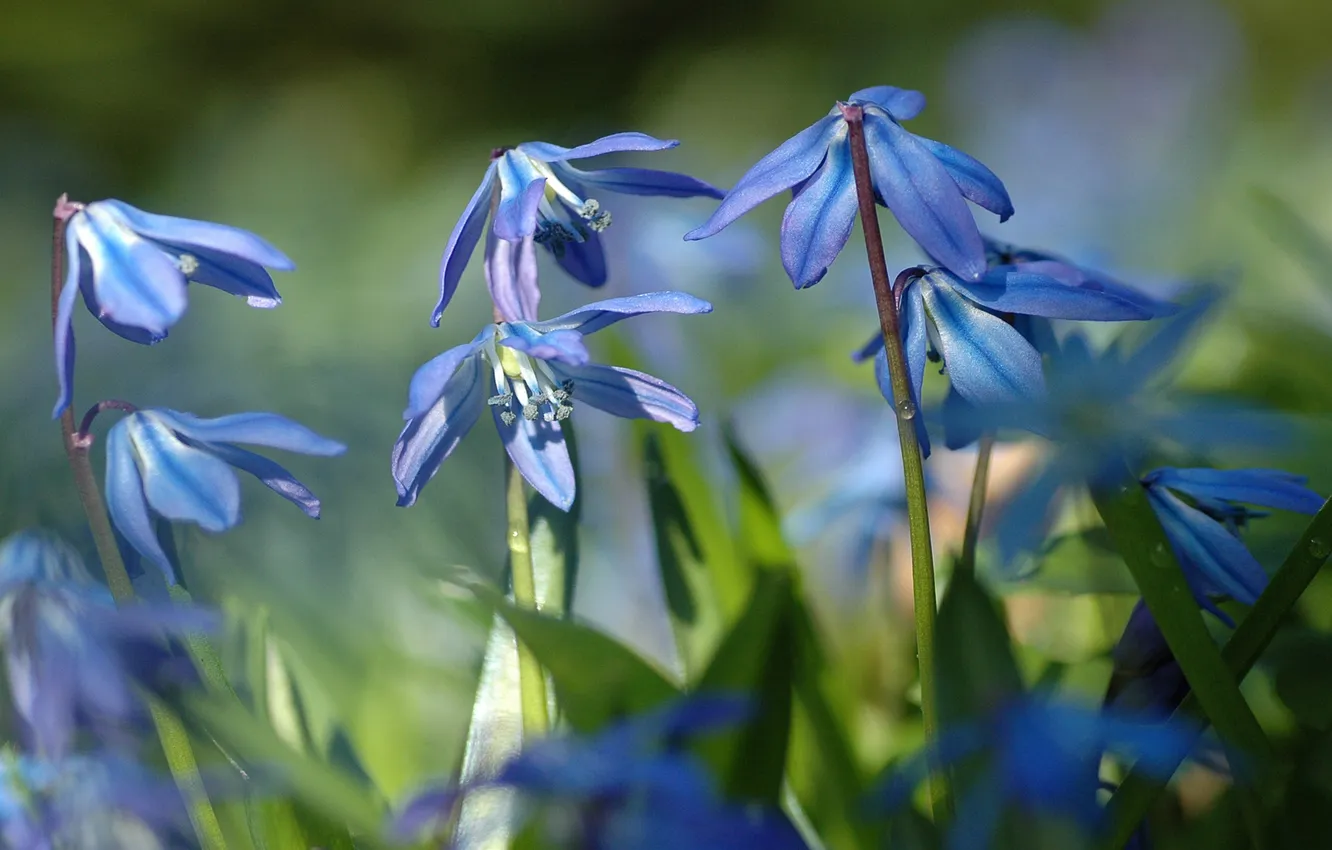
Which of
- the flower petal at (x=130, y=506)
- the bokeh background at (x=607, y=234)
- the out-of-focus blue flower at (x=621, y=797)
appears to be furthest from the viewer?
the bokeh background at (x=607, y=234)

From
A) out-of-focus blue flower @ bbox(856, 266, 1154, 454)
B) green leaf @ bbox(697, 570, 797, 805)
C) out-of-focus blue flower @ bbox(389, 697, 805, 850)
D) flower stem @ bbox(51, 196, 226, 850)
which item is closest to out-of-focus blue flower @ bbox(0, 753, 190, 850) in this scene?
flower stem @ bbox(51, 196, 226, 850)

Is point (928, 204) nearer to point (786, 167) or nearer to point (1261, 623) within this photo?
point (786, 167)

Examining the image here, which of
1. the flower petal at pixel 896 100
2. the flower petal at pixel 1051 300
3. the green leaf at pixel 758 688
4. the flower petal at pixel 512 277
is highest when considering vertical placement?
the flower petal at pixel 896 100

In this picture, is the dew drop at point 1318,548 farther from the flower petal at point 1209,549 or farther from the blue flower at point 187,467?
the blue flower at point 187,467

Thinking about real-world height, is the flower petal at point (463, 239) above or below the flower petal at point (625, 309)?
above

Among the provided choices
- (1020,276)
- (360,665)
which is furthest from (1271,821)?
(360,665)

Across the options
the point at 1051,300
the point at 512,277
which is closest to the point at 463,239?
the point at 512,277

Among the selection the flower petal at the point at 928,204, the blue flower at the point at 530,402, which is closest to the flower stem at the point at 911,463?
the flower petal at the point at 928,204

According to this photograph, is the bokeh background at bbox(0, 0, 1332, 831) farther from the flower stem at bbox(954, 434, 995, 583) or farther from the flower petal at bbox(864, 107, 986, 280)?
the flower petal at bbox(864, 107, 986, 280)
